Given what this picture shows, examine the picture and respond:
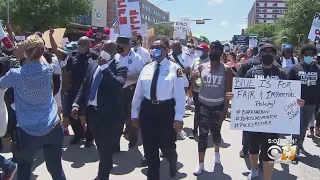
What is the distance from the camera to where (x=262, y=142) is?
5055mm

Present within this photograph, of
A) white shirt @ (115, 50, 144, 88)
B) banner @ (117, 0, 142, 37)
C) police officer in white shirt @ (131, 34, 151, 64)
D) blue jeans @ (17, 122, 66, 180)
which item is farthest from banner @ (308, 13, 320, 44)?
blue jeans @ (17, 122, 66, 180)

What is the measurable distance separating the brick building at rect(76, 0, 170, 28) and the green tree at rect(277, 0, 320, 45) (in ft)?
75.2

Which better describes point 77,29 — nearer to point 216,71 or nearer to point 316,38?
point 316,38

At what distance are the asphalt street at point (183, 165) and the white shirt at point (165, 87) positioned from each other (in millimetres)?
1285

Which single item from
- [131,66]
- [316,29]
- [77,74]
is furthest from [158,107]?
[316,29]

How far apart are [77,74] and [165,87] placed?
264 cm

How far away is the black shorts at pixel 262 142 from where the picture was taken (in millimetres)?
4963

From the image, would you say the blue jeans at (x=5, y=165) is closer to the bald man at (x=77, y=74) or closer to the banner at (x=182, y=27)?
the bald man at (x=77, y=74)

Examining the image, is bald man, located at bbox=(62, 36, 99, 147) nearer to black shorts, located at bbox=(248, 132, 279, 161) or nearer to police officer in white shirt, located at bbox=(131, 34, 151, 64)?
police officer in white shirt, located at bbox=(131, 34, 151, 64)

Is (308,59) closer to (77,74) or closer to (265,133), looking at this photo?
(265,133)

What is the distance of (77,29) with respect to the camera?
178 feet

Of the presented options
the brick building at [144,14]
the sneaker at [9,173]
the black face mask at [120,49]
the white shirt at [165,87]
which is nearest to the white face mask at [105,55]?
the white shirt at [165,87]

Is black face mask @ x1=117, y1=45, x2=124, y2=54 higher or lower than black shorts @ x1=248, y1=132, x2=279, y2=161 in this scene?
higher

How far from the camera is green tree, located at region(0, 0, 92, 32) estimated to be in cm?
3941
